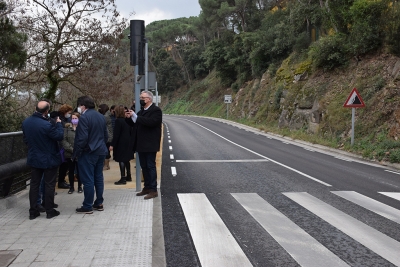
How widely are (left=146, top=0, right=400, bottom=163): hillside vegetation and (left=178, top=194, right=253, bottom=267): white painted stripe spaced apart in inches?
362

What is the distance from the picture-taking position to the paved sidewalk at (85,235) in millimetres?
4512

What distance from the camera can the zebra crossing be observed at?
15.6 ft

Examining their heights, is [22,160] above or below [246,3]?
below

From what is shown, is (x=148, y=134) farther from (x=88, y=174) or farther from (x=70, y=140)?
(x=70, y=140)

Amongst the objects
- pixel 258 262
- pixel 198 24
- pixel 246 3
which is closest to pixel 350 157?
pixel 258 262

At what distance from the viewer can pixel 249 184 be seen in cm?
944

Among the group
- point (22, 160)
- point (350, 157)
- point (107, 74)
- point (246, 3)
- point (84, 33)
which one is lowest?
point (350, 157)

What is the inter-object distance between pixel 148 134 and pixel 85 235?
2.54m

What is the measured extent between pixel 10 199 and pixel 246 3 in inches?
1853

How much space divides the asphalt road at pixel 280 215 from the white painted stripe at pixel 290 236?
12 millimetres

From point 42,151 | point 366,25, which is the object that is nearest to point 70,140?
point 42,151

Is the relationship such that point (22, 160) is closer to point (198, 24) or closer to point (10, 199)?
point (10, 199)

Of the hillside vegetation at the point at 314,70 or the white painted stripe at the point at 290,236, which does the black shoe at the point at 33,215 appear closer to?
the white painted stripe at the point at 290,236

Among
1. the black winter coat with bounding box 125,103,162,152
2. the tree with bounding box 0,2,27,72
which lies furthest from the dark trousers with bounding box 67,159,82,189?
the tree with bounding box 0,2,27,72
